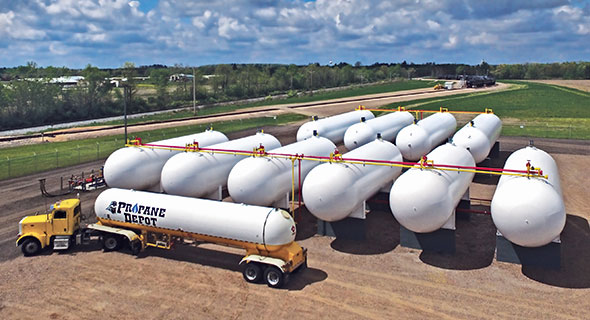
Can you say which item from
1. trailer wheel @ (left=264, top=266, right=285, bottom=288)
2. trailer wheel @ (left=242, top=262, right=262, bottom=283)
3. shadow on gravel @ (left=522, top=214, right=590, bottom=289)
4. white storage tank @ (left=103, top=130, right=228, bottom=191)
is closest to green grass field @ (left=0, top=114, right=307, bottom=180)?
white storage tank @ (left=103, top=130, right=228, bottom=191)

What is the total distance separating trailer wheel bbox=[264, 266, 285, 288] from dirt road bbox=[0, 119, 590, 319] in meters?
0.32

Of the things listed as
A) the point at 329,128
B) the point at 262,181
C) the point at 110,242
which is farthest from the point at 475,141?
the point at 110,242

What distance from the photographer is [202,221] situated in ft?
63.8

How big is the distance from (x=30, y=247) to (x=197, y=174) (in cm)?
812

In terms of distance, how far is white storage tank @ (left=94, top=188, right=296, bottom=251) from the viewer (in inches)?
715

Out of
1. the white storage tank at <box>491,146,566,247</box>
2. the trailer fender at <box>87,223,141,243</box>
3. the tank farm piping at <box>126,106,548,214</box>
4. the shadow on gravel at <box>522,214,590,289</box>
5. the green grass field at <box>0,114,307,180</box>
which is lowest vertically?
the shadow on gravel at <box>522,214,590,289</box>

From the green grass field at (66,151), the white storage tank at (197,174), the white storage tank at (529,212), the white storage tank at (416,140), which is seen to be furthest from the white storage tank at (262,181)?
the green grass field at (66,151)

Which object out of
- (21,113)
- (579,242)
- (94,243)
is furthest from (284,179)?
(21,113)

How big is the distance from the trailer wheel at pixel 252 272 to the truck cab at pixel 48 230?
346 inches

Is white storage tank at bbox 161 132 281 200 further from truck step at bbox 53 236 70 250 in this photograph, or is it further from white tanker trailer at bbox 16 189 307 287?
truck step at bbox 53 236 70 250

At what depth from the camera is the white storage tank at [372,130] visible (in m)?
34.7

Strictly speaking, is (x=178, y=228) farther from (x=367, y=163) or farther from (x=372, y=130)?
(x=372, y=130)

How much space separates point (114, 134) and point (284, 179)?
39852 millimetres

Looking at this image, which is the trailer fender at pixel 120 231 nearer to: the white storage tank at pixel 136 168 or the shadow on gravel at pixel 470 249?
the white storage tank at pixel 136 168
